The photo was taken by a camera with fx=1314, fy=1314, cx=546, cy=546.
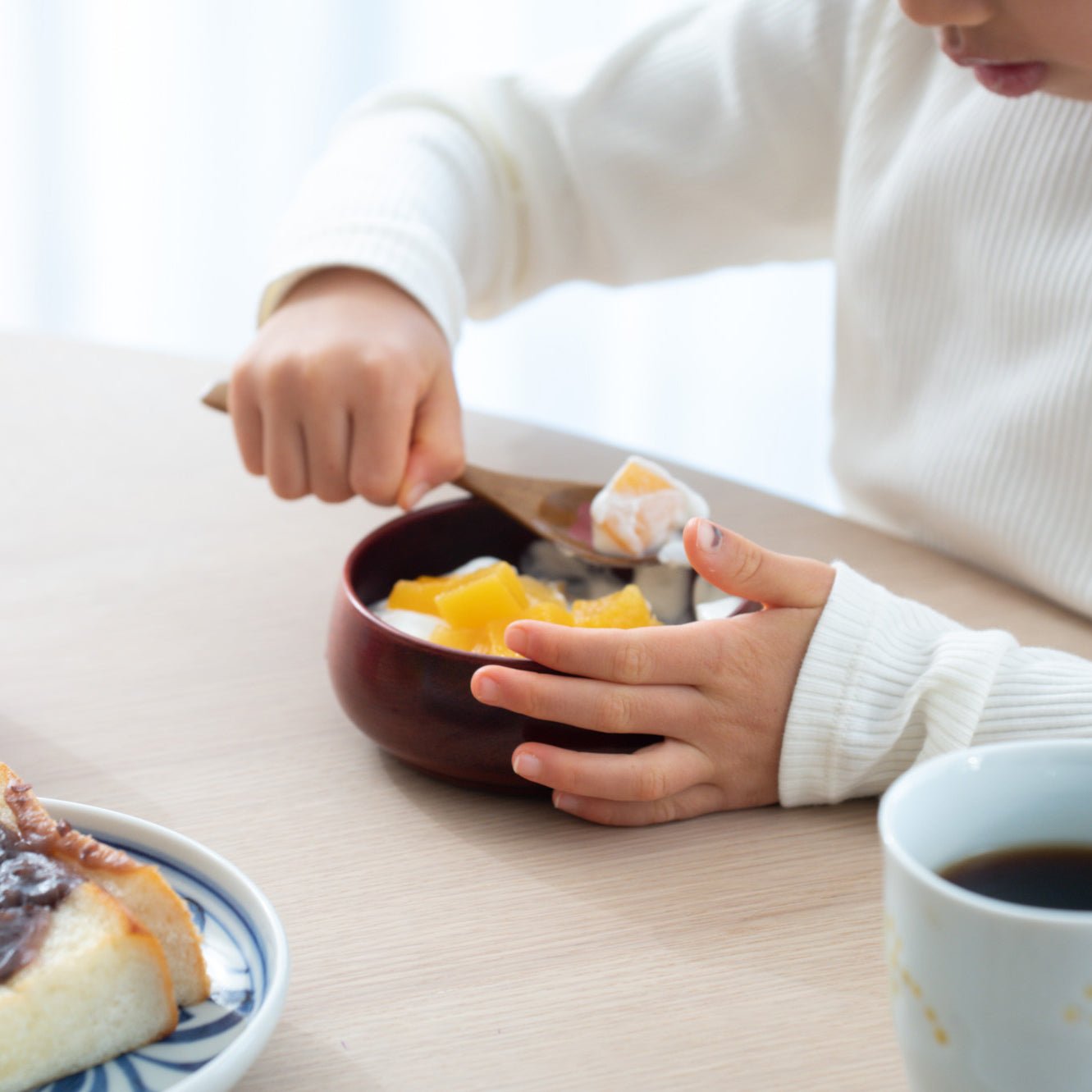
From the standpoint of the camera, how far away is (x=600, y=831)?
2.00 feet

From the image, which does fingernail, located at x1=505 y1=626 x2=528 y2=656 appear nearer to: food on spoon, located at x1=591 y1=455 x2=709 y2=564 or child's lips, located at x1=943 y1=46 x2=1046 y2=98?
food on spoon, located at x1=591 y1=455 x2=709 y2=564

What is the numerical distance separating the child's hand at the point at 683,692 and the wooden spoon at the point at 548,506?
6.0 inches

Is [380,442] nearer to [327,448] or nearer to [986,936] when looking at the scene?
[327,448]

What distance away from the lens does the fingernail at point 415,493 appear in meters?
0.86

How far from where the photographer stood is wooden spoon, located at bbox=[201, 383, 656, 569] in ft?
2.63

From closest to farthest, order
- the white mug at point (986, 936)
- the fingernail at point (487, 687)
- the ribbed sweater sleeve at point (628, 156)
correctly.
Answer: the white mug at point (986, 936) < the fingernail at point (487, 687) < the ribbed sweater sleeve at point (628, 156)

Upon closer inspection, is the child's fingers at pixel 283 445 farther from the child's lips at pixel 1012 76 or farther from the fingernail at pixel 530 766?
the child's lips at pixel 1012 76

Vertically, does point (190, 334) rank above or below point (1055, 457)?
below

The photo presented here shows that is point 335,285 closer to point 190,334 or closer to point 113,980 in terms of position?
point 113,980

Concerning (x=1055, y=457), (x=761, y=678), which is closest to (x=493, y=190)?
(x=1055, y=457)

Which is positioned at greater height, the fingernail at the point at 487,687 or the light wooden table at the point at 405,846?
the fingernail at the point at 487,687

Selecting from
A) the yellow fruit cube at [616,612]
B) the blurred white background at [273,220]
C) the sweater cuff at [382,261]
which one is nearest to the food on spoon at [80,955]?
the yellow fruit cube at [616,612]

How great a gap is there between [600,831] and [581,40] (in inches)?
77.2

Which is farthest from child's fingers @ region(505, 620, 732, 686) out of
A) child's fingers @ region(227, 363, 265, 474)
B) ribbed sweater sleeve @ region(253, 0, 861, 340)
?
ribbed sweater sleeve @ region(253, 0, 861, 340)
